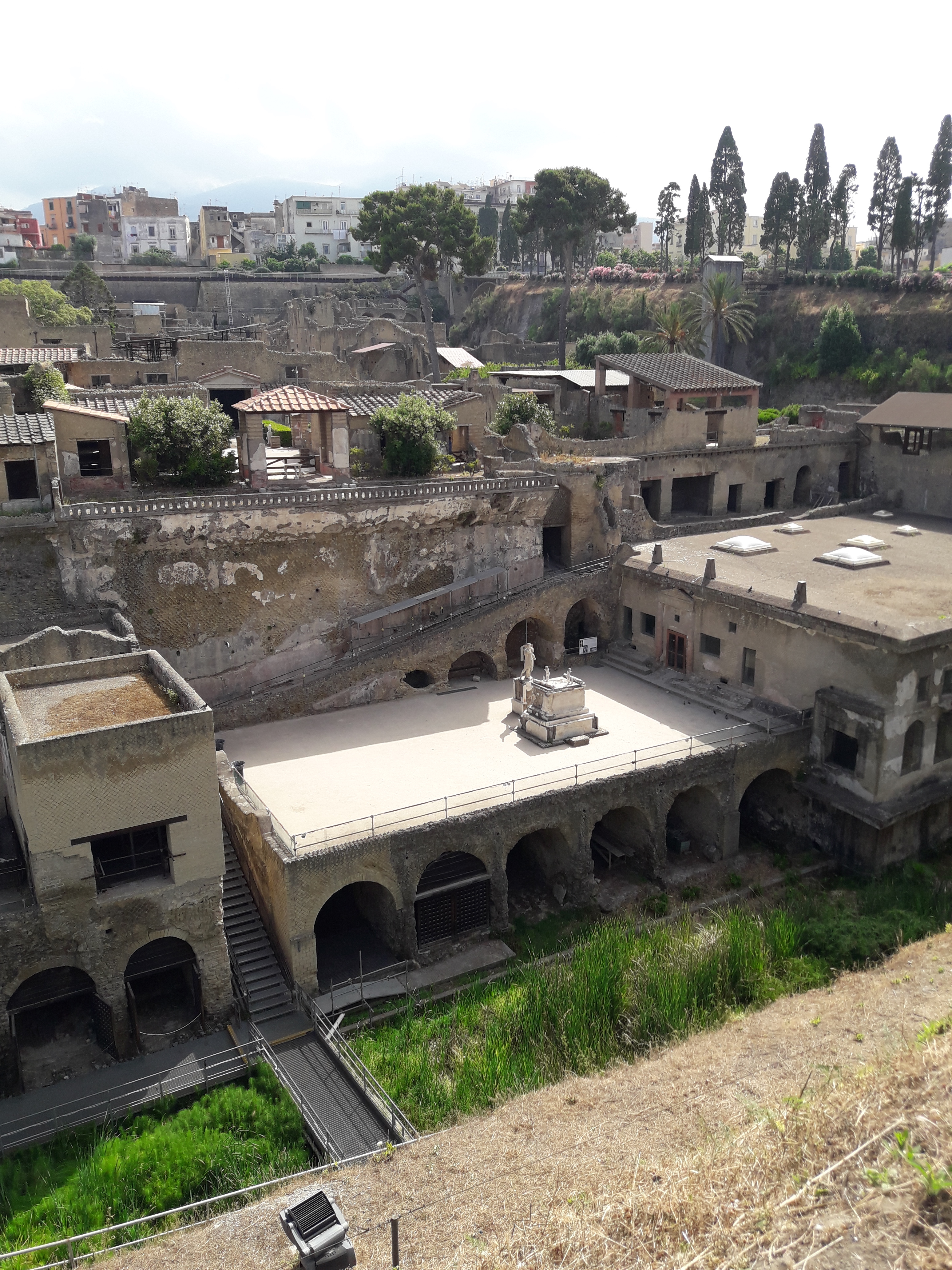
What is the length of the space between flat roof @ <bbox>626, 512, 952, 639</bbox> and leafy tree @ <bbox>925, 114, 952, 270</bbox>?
44.7 meters

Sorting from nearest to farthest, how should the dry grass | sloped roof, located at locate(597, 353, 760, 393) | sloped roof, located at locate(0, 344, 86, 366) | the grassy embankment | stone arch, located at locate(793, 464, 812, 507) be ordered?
the dry grass, the grassy embankment, sloped roof, located at locate(0, 344, 86, 366), sloped roof, located at locate(597, 353, 760, 393), stone arch, located at locate(793, 464, 812, 507)

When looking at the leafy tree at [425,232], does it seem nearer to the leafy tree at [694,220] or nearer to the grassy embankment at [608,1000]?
the leafy tree at [694,220]

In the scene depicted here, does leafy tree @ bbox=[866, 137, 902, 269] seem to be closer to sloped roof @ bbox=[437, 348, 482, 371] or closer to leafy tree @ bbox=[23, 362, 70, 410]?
sloped roof @ bbox=[437, 348, 482, 371]

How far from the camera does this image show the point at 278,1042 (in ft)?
72.3

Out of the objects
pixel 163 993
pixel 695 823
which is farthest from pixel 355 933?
pixel 695 823

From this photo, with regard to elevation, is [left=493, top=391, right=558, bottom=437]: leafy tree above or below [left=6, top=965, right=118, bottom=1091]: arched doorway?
above

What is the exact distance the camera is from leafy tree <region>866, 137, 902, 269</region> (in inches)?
3088

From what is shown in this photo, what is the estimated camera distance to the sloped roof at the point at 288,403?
36.0 m

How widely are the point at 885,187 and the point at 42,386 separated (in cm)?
7038

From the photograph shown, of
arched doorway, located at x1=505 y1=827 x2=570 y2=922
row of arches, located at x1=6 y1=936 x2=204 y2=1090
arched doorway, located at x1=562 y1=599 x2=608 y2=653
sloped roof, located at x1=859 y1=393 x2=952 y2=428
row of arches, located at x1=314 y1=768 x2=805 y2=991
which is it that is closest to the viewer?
row of arches, located at x1=6 y1=936 x2=204 y2=1090

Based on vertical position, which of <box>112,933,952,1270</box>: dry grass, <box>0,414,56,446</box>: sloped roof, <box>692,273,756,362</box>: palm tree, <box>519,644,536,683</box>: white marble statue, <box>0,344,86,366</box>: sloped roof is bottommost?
<box>112,933,952,1270</box>: dry grass

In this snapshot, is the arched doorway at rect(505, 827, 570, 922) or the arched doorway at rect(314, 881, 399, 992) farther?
the arched doorway at rect(505, 827, 570, 922)

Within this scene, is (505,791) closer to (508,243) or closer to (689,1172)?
(689,1172)

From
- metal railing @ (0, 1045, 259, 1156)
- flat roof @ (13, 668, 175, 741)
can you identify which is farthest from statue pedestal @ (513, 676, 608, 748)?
metal railing @ (0, 1045, 259, 1156)
